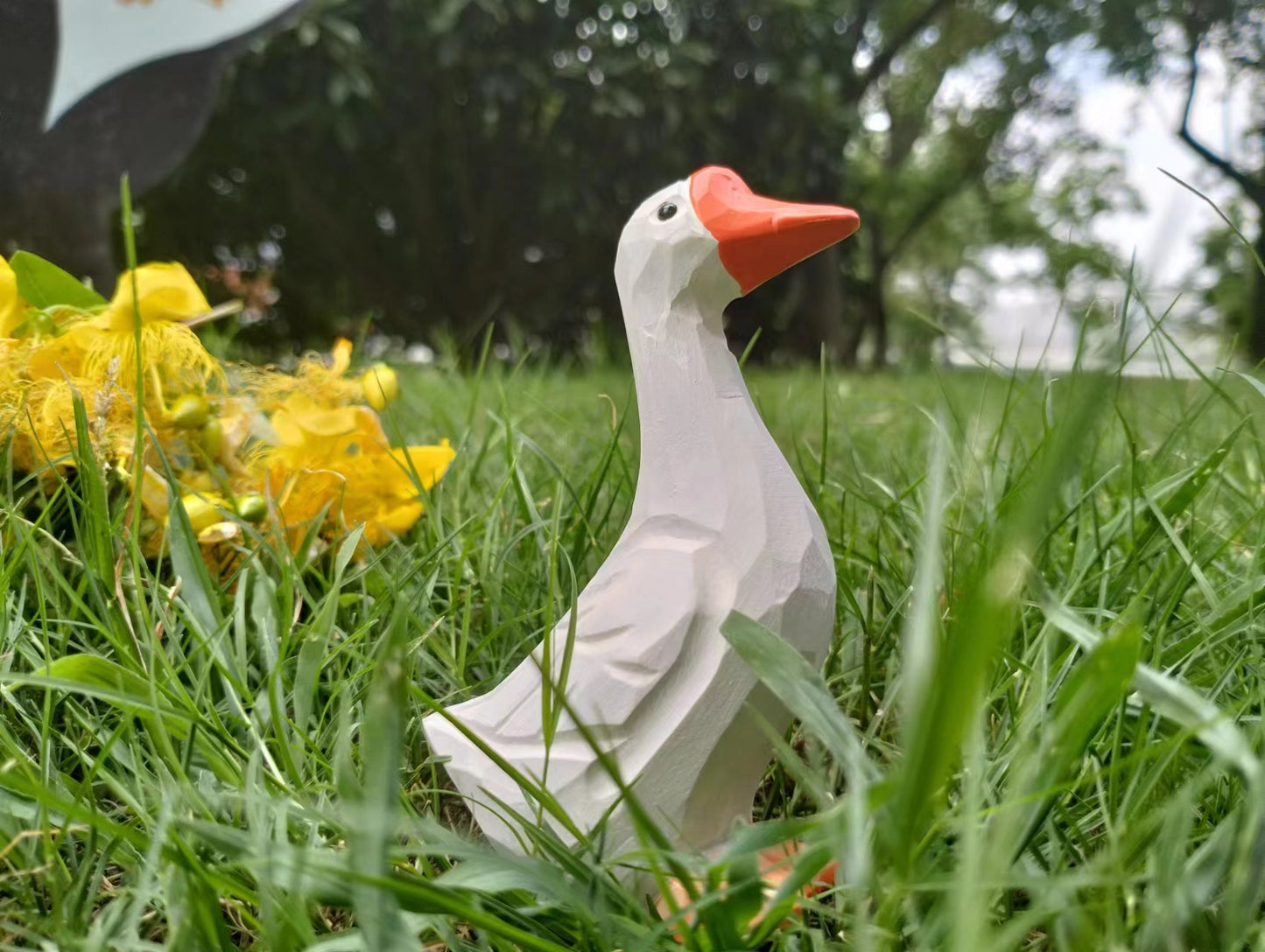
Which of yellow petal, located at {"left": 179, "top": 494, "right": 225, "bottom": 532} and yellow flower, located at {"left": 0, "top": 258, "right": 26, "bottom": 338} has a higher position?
yellow flower, located at {"left": 0, "top": 258, "right": 26, "bottom": 338}

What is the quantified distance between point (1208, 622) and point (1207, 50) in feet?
14.6

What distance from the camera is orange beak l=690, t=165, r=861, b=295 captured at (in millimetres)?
512

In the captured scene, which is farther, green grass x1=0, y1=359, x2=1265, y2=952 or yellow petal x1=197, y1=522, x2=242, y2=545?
yellow petal x1=197, y1=522, x2=242, y2=545

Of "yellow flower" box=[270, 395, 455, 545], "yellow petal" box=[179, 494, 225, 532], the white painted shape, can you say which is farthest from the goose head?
the white painted shape

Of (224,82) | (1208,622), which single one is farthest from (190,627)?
(224,82)

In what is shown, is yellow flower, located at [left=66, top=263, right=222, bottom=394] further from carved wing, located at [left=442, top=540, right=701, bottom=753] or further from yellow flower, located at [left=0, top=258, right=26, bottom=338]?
carved wing, located at [left=442, top=540, right=701, bottom=753]

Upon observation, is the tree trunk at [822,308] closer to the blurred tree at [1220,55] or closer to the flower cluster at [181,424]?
the blurred tree at [1220,55]

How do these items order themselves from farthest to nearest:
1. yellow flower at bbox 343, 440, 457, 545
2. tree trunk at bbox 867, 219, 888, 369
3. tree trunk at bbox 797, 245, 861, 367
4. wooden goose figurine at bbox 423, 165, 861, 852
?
tree trunk at bbox 867, 219, 888, 369 < tree trunk at bbox 797, 245, 861, 367 < yellow flower at bbox 343, 440, 457, 545 < wooden goose figurine at bbox 423, 165, 861, 852

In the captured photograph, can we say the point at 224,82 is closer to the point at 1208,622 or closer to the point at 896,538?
the point at 896,538

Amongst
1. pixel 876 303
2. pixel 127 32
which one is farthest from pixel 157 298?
pixel 876 303

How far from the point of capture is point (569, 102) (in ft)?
14.9

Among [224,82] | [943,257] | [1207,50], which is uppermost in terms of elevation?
[1207,50]

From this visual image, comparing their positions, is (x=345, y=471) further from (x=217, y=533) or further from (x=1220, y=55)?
(x=1220, y=55)

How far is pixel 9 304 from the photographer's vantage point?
75cm
